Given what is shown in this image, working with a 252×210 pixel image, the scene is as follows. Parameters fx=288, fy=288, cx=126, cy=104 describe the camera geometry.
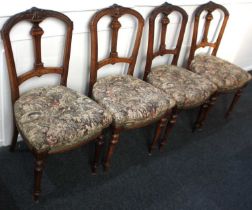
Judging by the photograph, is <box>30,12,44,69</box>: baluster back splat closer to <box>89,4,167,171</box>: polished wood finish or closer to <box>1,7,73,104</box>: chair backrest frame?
<box>1,7,73,104</box>: chair backrest frame

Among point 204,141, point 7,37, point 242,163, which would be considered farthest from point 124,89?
point 242,163

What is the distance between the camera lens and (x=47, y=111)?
1.31 m

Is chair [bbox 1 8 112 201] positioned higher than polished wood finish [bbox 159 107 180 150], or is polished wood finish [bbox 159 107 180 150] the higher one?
chair [bbox 1 8 112 201]

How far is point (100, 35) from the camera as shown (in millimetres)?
1610

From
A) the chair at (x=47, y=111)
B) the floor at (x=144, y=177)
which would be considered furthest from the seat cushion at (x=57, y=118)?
the floor at (x=144, y=177)

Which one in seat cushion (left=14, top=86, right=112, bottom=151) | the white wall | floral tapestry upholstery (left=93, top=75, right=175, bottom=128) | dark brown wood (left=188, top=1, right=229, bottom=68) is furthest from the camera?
dark brown wood (left=188, top=1, right=229, bottom=68)

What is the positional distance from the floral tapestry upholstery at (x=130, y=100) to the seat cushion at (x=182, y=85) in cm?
9

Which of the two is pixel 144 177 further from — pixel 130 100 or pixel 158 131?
pixel 130 100

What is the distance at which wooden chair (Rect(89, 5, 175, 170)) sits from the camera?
1.45 metres

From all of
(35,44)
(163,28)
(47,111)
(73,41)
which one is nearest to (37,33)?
(35,44)

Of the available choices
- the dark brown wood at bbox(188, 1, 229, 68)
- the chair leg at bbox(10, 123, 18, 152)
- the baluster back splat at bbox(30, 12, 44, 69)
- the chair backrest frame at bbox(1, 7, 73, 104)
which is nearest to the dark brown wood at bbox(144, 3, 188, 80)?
the dark brown wood at bbox(188, 1, 229, 68)

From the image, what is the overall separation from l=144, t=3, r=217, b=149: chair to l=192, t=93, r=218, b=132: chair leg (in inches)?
4.6

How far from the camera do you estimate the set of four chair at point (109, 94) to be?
125cm

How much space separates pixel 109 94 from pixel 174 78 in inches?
19.0
